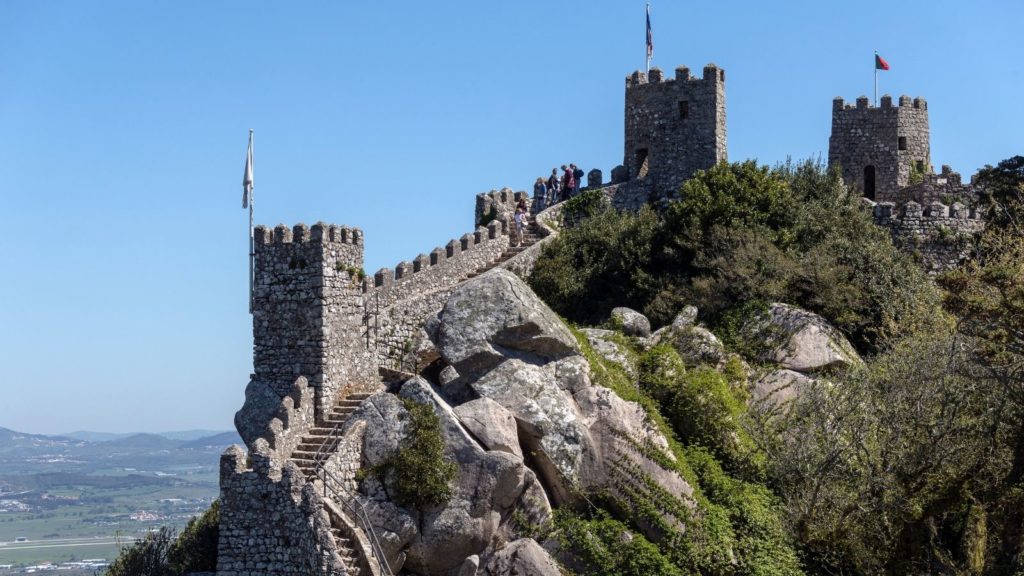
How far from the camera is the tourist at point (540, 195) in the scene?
48250 millimetres

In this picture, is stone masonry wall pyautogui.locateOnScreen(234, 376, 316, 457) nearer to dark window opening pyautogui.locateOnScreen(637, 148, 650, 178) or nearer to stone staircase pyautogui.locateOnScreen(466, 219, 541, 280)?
stone staircase pyautogui.locateOnScreen(466, 219, 541, 280)

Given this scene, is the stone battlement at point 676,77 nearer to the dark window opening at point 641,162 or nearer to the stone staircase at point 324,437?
the dark window opening at point 641,162

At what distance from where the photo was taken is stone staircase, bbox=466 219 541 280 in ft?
137

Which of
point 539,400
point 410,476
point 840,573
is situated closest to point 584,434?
point 539,400

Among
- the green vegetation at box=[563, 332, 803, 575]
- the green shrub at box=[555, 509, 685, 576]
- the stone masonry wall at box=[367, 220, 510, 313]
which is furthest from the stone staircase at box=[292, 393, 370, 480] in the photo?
the green vegetation at box=[563, 332, 803, 575]

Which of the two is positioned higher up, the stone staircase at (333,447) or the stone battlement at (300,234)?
the stone battlement at (300,234)

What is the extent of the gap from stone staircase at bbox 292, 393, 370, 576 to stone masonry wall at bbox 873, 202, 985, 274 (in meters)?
18.8

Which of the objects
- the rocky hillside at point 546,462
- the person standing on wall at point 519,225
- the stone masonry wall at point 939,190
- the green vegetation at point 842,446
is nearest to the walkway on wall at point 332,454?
the rocky hillside at point 546,462

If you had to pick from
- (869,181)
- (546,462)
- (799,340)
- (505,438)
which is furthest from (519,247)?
(869,181)

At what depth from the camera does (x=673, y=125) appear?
4797 cm

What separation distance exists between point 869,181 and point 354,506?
2697 cm

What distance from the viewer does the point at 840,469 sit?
3034 cm

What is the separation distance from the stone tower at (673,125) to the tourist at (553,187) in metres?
2.43

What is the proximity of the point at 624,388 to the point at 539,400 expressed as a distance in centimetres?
240
